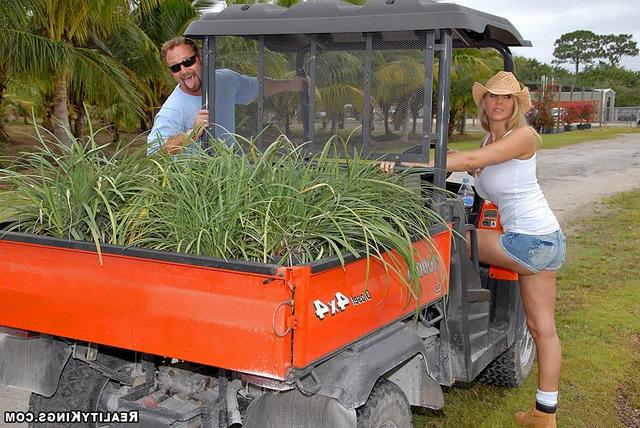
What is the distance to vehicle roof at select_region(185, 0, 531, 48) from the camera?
128 inches

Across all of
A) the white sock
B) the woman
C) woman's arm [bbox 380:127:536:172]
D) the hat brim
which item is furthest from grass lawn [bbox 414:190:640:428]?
the hat brim

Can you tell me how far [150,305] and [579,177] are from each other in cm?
1652

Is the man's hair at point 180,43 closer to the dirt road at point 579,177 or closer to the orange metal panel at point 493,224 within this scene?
the orange metal panel at point 493,224

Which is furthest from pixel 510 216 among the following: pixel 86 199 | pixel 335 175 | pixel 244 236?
pixel 86 199

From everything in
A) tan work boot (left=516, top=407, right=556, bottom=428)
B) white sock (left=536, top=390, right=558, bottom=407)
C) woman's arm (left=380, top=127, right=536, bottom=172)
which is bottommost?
tan work boot (left=516, top=407, right=556, bottom=428)

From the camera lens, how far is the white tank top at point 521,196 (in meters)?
3.72

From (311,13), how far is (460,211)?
1.20 m

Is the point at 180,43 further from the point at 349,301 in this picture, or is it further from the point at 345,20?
the point at 349,301

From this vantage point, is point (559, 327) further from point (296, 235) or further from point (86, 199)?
point (86, 199)

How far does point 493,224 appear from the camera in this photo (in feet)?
13.3

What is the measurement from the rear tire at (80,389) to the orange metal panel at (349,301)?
1134 mm

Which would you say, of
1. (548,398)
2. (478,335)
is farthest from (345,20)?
(548,398)

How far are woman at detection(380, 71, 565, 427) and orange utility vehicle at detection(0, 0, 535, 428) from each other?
0.75 feet

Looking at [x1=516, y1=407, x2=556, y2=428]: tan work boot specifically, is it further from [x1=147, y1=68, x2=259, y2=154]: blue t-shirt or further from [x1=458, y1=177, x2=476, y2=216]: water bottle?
[x1=147, y1=68, x2=259, y2=154]: blue t-shirt
